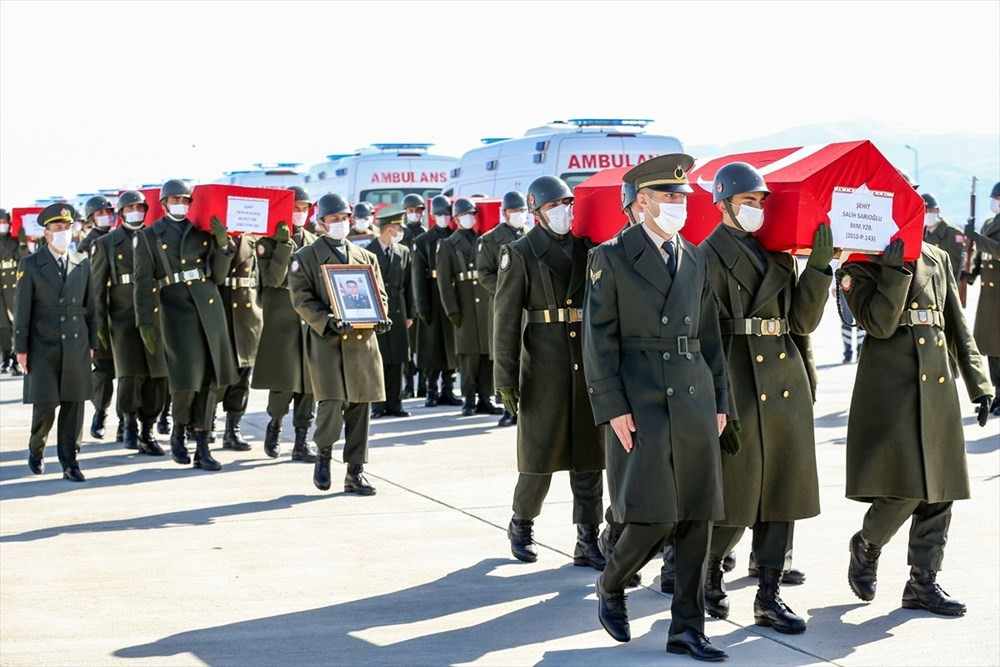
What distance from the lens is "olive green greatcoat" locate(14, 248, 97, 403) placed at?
1087 centimetres

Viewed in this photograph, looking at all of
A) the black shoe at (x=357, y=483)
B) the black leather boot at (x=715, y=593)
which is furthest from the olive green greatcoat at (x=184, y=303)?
the black leather boot at (x=715, y=593)

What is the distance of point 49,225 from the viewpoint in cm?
1102

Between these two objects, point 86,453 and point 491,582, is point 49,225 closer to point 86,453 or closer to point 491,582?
point 86,453

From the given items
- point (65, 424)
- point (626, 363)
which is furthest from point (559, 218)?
point (65, 424)

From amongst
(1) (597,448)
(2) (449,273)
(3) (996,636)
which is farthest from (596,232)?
(2) (449,273)

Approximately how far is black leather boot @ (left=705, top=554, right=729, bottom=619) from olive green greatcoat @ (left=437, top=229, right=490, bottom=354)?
8537 millimetres

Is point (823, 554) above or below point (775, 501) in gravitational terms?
below

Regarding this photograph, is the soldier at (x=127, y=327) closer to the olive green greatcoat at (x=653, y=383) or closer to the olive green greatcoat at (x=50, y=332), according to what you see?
the olive green greatcoat at (x=50, y=332)

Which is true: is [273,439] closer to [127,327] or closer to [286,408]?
[286,408]

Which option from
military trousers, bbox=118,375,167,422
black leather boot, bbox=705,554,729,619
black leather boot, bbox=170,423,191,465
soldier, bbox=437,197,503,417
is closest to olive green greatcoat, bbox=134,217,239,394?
black leather boot, bbox=170,423,191,465

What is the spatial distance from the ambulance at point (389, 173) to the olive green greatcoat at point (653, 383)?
16.9 meters

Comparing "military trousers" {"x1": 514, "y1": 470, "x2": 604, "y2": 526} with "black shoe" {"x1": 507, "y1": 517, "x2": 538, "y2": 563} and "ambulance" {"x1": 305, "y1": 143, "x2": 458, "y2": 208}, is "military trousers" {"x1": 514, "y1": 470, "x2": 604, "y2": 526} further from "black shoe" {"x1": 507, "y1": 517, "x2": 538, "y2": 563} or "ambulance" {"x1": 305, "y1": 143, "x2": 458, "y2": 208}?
"ambulance" {"x1": 305, "y1": 143, "x2": 458, "y2": 208}

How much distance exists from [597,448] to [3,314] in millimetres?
15255

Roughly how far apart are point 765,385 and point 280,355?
6.63 meters
